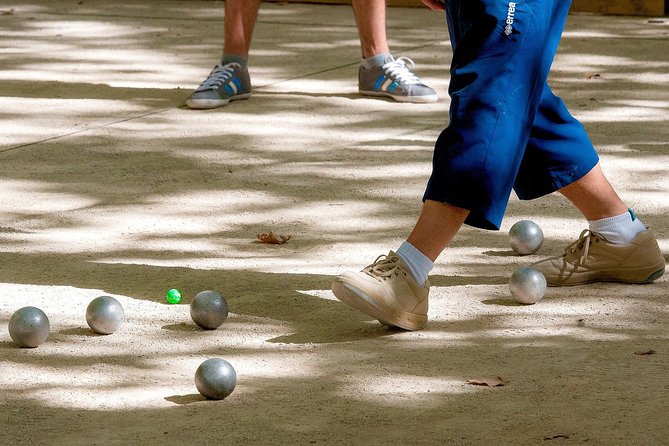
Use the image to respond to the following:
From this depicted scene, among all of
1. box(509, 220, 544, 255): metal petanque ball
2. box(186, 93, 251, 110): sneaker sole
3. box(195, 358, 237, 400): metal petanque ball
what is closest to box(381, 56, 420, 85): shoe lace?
box(186, 93, 251, 110): sneaker sole

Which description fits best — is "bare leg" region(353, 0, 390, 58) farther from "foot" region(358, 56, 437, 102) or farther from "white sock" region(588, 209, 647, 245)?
"white sock" region(588, 209, 647, 245)

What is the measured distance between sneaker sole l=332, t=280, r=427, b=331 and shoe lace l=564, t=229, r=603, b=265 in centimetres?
71

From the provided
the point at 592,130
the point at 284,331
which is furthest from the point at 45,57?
the point at 284,331

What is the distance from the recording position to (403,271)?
3.78 metres

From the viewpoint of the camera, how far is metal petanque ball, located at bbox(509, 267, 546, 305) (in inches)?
155

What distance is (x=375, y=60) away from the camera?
23.8ft

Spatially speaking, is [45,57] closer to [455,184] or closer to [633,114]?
[633,114]

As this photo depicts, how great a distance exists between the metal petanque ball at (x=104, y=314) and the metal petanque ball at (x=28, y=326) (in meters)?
0.14

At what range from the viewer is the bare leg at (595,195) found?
4035mm

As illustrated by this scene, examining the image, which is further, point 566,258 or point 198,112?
→ point 198,112

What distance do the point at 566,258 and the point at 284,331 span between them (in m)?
1.04

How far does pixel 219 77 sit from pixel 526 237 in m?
3.05

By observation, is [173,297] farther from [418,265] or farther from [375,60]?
[375,60]

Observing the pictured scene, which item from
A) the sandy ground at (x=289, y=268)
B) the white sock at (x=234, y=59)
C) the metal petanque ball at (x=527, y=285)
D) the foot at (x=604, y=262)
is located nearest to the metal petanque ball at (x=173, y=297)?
the sandy ground at (x=289, y=268)
